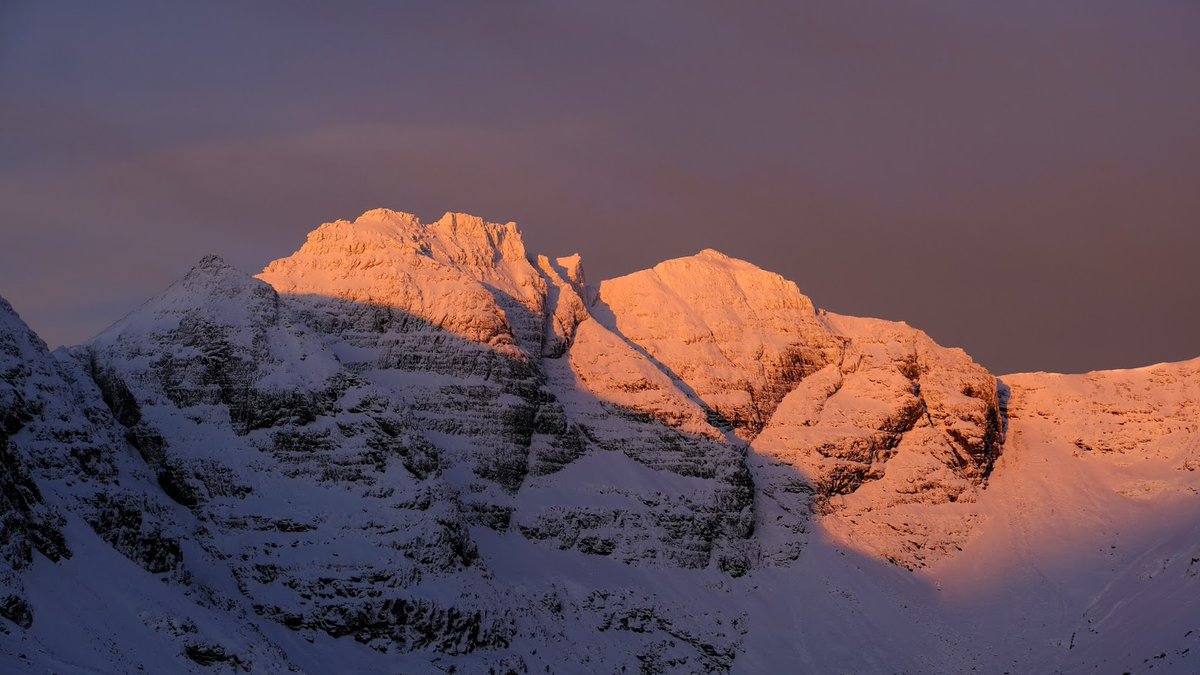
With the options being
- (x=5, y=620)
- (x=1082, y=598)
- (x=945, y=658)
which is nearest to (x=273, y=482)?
(x=5, y=620)

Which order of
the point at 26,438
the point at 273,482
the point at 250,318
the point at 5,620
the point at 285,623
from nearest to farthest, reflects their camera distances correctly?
the point at 5,620
the point at 26,438
the point at 285,623
the point at 273,482
the point at 250,318

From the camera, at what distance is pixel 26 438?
153875 millimetres

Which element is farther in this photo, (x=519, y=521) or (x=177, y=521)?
(x=519, y=521)

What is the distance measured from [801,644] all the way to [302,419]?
198ft

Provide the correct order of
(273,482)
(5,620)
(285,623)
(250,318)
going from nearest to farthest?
(5,620) < (285,623) < (273,482) < (250,318)

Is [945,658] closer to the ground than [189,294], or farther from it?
closer to the ground

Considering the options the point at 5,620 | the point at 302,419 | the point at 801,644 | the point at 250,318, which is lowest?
the point at 5,620

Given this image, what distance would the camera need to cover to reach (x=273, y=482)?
178125mm

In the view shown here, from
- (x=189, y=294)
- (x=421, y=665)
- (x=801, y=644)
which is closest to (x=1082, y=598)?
(x=801, y=644)

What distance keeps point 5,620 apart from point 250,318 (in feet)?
215

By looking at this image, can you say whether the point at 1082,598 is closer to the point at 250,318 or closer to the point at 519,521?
the point at 519,521

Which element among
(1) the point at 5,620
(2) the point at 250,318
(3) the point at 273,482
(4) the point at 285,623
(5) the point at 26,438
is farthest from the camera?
(2) the point at 250,318

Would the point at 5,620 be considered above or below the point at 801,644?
below

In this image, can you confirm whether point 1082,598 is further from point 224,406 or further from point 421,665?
point 224,406
